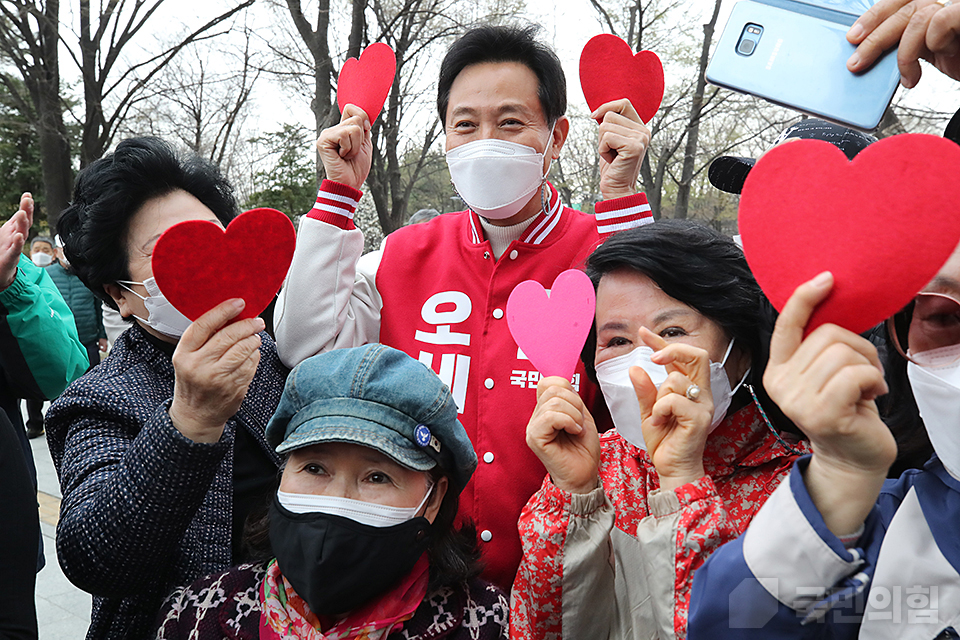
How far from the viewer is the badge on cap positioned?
1618 mm

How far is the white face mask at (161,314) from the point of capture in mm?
1878

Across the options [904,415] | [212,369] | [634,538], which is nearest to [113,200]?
[212,369]

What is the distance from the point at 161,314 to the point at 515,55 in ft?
4.65

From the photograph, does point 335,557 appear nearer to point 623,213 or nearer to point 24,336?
point 623,213

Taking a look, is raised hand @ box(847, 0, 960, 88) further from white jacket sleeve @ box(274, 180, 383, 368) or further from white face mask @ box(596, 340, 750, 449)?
white jacket sleeve @ box(274, 180, 383, 368)

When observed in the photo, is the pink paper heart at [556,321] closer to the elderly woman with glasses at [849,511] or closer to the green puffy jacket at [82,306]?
the elderly woman with glasses at [849,511]

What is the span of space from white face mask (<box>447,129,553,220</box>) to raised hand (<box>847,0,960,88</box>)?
3.63 ft

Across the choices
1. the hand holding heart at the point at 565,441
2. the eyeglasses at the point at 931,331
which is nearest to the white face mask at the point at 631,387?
the hand holding heart at the point at 565,441

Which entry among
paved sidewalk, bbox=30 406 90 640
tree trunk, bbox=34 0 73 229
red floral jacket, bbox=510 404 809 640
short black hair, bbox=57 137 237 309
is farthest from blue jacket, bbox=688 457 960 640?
tree trunk, bbox=34 0 73 229

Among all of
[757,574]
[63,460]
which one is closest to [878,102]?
[757,574]

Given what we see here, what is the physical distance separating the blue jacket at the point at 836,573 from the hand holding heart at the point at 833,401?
0.04 metres

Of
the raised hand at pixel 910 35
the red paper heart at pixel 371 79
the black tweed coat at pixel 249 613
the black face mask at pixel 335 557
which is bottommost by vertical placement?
the black tweed coat at pixel 249 613

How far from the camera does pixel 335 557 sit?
151 cm

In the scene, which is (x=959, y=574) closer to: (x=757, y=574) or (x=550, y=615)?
(x=757, y=574)
